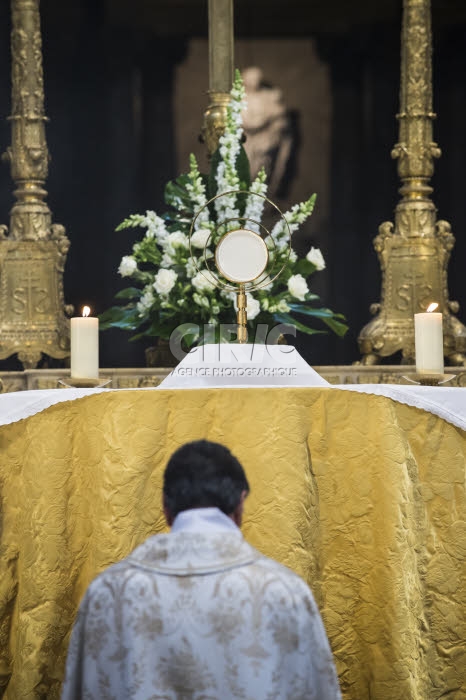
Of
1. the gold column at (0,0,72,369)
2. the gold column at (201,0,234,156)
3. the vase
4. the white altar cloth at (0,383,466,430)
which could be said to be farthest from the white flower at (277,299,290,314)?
the gold column at (0,0,72,369)

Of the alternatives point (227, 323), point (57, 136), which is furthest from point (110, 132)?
point (227, 323)

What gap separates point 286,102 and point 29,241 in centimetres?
159

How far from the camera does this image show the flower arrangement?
326cm

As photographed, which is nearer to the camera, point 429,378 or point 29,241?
point 429,378

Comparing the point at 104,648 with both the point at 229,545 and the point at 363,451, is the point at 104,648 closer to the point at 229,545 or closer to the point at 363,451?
the point at 229,545

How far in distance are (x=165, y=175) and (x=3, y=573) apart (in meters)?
3.39

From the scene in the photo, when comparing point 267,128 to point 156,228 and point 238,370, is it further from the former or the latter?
point 238,370

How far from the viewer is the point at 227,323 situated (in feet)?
10.8

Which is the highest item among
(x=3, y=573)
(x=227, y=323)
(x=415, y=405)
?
(x=227, y=323)

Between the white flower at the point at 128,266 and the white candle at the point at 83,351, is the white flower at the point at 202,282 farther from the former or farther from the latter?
the white candle at the point at 83,351

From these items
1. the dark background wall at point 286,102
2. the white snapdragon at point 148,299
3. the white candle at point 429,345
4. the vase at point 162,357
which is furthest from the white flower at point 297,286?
the dark background wall at point 286,102

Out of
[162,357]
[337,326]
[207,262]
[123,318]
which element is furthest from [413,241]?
[207,262]

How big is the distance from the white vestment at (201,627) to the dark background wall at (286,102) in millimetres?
3963

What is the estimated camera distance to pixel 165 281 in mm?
3279
